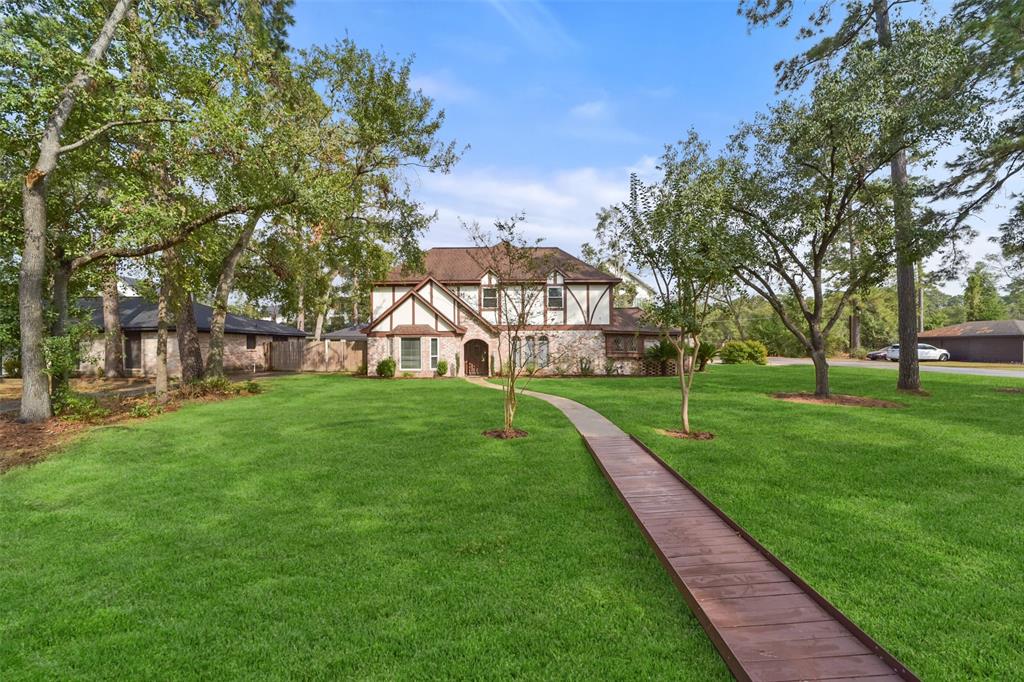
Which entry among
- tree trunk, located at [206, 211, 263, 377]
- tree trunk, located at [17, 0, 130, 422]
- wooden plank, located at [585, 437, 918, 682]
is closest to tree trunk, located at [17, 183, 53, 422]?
tree trunk, located at [17, 0, 130, 422]

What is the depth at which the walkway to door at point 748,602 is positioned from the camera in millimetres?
2984

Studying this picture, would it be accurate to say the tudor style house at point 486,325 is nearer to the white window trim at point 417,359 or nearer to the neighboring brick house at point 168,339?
the white window trim at point 417,359

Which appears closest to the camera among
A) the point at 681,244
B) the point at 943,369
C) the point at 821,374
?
the point at 681,244

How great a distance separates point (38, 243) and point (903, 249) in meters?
23.4

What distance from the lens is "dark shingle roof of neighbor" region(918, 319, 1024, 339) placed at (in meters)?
36.5

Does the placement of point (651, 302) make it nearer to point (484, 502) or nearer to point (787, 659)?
point (484, 502)

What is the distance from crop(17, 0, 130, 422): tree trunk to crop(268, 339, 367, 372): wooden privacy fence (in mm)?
20715

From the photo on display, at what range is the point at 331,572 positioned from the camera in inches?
168

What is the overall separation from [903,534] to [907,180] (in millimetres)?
15233

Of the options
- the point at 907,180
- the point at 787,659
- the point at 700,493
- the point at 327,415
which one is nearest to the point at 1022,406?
the point at 907,180

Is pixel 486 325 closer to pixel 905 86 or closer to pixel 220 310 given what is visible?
pixel 220 310

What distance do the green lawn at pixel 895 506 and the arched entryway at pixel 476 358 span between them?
15.1 meters

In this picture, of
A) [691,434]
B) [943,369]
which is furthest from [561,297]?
[943,369]

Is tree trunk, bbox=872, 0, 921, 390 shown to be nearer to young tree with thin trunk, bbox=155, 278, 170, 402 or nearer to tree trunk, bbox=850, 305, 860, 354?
young tree with thin trunk, bbox=155, 278, 170, 402
